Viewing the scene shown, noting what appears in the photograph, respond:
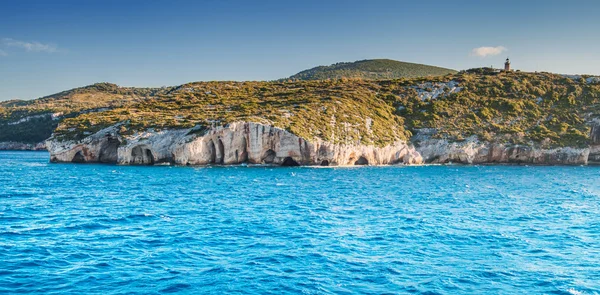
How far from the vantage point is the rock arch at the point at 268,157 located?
71.3 metres

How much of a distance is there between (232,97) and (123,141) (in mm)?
29150

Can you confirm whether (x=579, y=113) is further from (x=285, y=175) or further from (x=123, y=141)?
(x=123, y=141)

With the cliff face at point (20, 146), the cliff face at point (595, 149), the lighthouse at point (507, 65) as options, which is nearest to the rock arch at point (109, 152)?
the cliff face at point (595, 149)

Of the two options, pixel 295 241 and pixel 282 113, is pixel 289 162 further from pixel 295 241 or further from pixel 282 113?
pixel 295 241

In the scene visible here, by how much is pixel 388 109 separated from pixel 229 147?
35.1 metres

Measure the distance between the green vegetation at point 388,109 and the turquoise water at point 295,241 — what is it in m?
33.7

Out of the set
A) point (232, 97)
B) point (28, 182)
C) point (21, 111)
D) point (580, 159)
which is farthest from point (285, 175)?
point (21, 111)

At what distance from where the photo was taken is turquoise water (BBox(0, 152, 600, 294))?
17.0m

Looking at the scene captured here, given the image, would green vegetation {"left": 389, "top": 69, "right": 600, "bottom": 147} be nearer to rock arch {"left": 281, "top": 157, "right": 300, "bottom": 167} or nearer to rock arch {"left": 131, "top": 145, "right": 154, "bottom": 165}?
rock arch {"left": 281, "top": 157, "right": 300, "bottom": 167}

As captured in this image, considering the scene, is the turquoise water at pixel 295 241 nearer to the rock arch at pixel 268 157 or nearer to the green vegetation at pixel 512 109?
the rock arch at pixel 268 157

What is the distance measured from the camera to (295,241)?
22812 millimetres

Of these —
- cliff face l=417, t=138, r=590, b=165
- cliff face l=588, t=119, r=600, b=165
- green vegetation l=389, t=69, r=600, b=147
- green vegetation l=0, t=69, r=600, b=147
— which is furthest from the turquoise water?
cliff face l=588, t=119, r=600, b=165

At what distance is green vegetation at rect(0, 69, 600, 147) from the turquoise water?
110ft

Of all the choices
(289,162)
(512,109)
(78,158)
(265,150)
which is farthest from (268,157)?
(512,109)
